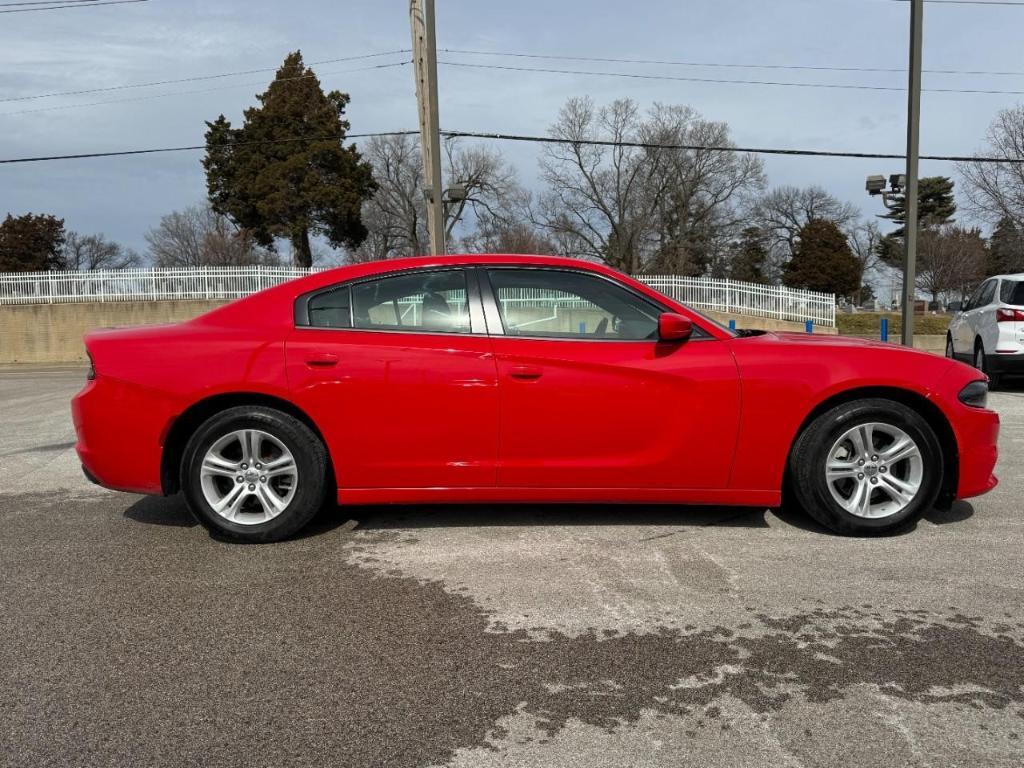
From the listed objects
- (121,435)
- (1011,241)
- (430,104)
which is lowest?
(121,435)

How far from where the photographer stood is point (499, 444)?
425cm

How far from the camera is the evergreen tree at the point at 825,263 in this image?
66.6 m

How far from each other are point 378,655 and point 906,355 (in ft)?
10.2

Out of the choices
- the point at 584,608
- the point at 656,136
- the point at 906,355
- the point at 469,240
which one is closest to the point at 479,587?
the point at 584,608

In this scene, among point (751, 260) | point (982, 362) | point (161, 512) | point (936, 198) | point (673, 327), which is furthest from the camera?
point (936, 198)

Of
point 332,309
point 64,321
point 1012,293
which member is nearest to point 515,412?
point 332,309

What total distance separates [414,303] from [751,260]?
7101 centimetres

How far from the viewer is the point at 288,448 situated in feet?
14.1

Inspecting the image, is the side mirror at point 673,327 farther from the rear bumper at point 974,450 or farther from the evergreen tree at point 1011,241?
the evergreen tree at point 1011,241

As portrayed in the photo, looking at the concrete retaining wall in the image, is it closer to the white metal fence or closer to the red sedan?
the white metal fence

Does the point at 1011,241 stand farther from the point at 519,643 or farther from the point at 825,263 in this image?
the point at 519,643

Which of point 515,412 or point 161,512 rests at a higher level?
point 515,412

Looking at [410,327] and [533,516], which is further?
[533,516]

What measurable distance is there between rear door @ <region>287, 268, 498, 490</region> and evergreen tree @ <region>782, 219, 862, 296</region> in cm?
6644
